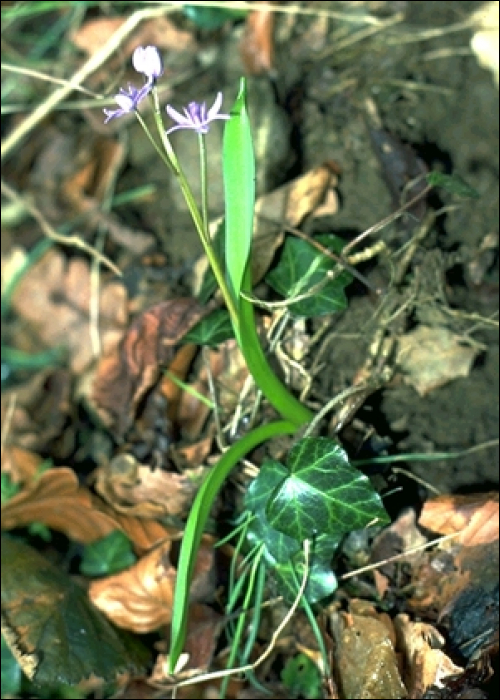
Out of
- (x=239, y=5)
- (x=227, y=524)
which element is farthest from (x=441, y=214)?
(x=227, y=524)

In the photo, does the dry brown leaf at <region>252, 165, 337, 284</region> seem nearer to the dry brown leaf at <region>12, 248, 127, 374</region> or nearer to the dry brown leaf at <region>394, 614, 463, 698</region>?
the dry brown leaf at <region>12, 248, 127, 374</region>

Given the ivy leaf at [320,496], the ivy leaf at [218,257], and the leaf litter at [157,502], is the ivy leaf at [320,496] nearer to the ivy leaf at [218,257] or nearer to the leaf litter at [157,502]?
the leaf litter at [157,502]

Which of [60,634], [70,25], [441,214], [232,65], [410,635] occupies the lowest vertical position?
[410,635]

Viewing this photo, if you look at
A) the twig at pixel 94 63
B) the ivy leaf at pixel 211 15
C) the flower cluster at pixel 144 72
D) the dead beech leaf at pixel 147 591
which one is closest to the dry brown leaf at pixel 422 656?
the dead beech leaf at pixel 147 591

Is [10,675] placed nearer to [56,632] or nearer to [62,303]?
[56,632]

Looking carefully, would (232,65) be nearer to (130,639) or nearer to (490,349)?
(490,349)

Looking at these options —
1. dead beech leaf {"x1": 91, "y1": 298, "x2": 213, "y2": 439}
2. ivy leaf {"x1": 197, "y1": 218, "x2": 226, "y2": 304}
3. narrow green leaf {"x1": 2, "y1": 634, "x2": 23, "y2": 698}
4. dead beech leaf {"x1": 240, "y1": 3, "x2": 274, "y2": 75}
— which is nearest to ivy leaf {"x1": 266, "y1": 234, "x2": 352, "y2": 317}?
ivy leaf {"x1": 197, "y1": 218, "x2": 226, "y2": 304}

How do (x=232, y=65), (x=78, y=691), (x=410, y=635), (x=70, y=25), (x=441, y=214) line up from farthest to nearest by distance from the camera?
(x=70, y=25)
(x=232, y=65)
(x=441, y=214)
(x=78, y=691)
(x=410, y=635)
